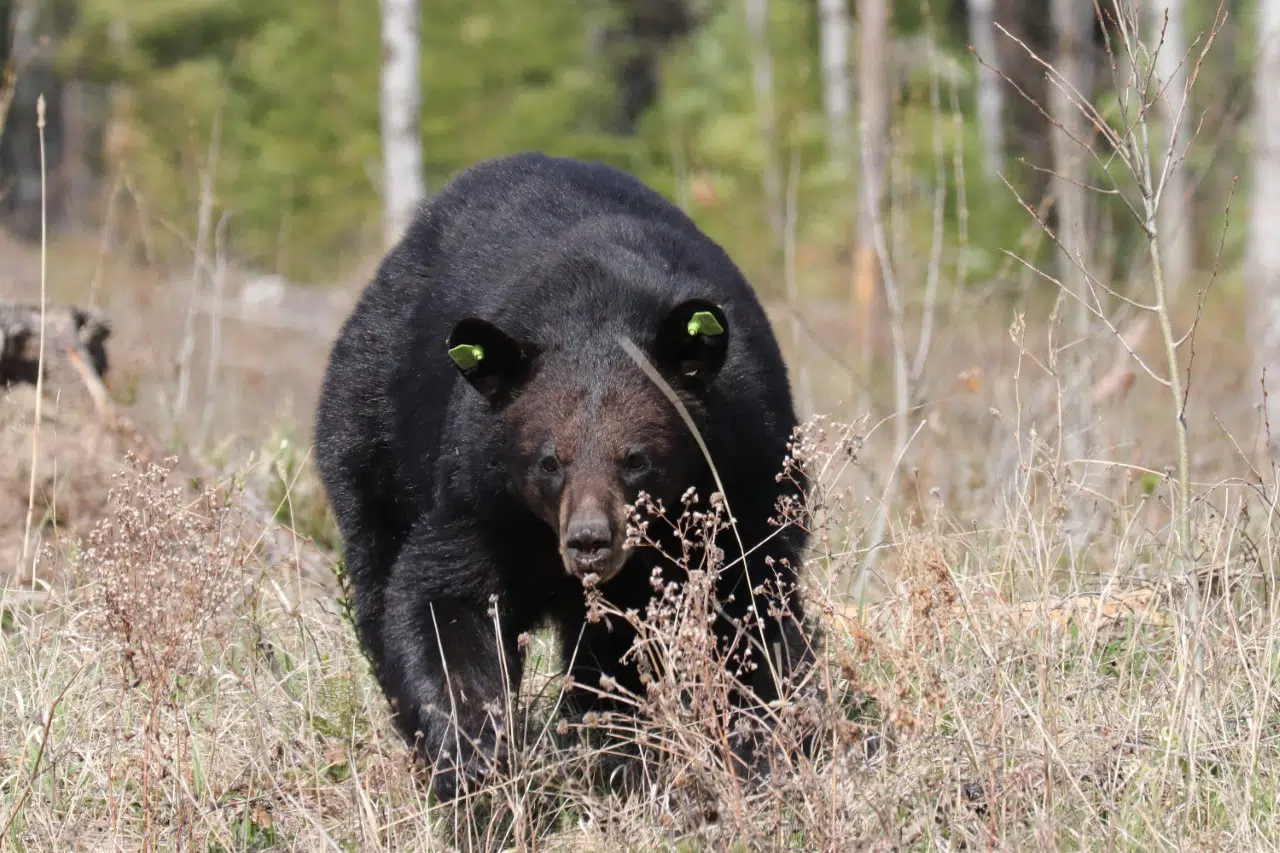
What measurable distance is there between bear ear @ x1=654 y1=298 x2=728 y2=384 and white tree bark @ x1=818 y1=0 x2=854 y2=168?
20.4 metres

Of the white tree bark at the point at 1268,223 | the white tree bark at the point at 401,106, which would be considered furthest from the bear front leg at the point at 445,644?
the white tree bark at the point at 401,106

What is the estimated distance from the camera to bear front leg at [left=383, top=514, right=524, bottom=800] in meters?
4.09

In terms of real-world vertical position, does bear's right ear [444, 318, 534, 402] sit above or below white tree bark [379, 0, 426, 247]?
below

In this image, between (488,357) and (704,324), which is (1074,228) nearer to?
(704,324)

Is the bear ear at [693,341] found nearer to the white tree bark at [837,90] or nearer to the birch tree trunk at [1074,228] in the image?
the birch tree trunk at [1074,228]

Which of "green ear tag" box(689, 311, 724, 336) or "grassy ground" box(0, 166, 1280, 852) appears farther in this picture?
"green ear tag" box(689, 311, 724, 336)

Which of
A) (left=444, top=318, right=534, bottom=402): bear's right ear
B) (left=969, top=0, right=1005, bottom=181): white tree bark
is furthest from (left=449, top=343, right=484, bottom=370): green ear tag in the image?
(left=969, top=0, right=1005, bottom=181): white tree bark

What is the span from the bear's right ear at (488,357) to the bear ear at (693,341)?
1.23 feet

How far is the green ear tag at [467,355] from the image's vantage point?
3846 millimetres

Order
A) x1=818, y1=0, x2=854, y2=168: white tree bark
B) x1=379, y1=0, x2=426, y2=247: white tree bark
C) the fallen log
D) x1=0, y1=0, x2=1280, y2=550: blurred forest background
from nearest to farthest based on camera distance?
the fallen log < x1=0, y1=0, x2=1280, y2=550: blurred forest background < x1=379, y1=0, x2=426, y2=247: white tree bark < x1=818, y1=0, x2=854, y2=168: white tree bark

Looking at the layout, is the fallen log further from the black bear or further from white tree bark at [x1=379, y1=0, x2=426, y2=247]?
white tree bark at [x1=379, y1=0, x2=426, y2=247]

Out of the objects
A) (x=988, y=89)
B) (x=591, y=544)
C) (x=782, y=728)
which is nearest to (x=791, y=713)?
(x=782, y=728)

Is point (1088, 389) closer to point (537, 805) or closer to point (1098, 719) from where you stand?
point (1098, 719)

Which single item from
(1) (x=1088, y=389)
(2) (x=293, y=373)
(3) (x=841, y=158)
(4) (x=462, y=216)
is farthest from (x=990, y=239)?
(4) (x=462, y=216)
